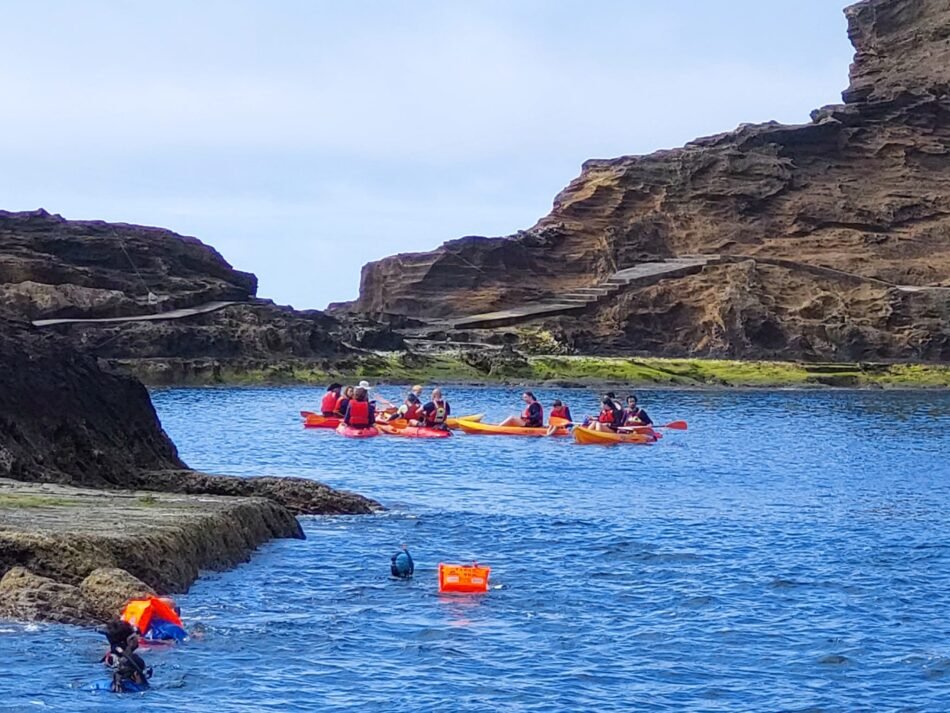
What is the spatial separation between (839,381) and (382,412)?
142 feet

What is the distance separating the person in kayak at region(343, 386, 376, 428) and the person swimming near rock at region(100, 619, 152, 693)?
3922 cm

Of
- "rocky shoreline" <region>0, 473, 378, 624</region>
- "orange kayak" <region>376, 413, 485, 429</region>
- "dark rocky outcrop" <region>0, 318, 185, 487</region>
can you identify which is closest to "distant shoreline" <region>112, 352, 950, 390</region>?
"orange kayak" <region>376, 413, 485, 429</region>

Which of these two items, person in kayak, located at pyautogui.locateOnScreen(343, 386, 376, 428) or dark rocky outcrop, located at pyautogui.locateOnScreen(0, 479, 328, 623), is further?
person in kayak, located at pyautogui.locateOnScreen(343, 386, 376, 428)

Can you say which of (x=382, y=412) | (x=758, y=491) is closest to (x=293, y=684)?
(x=758, y=491)

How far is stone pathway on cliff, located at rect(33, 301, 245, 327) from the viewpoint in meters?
90.0

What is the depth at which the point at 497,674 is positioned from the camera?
804 inches

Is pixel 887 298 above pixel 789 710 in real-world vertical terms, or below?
above

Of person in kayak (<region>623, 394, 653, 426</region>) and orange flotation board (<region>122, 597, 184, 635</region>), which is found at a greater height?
person in kayak (<region>623, 394, 653, 426</region>)

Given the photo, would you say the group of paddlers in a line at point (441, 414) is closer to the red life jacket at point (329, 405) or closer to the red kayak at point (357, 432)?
the red kayak at point (357, 432)

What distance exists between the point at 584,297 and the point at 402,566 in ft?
307

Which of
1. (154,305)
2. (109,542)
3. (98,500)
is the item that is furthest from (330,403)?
(109,542)

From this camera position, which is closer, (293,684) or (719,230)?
(293,684)

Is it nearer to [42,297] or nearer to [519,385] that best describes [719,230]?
[519,385]

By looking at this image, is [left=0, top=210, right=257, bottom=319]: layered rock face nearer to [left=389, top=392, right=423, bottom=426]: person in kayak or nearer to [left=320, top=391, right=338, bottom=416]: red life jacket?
[left=320, top=391, right=338, bottom=416]: red life jacket
